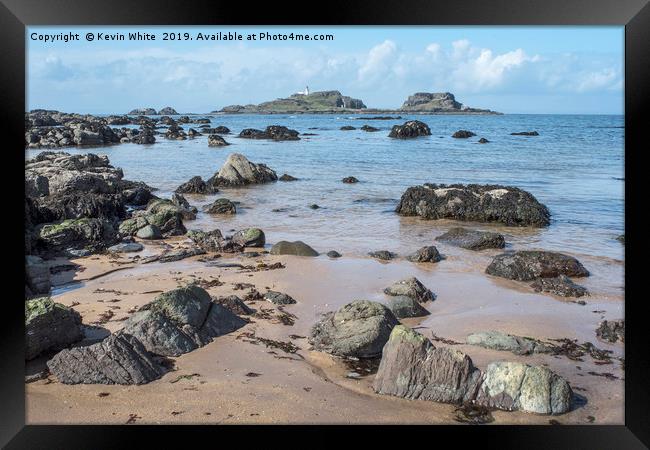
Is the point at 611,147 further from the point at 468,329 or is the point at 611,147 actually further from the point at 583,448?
the point at 583,448

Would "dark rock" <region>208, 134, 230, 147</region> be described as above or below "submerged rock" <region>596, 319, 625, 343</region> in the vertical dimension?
above

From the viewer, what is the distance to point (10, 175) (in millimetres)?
4195

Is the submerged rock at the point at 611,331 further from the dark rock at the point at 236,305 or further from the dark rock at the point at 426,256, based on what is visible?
the dark rock at the point at 236,305

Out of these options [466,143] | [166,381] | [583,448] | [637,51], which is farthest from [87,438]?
[466,143]

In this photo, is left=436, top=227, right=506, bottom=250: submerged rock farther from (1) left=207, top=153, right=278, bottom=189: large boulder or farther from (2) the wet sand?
(1) left=207, top=153, right=278, bottom=189: large boulder

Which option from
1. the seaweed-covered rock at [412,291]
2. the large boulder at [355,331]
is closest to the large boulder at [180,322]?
the large boulder at [355,331]

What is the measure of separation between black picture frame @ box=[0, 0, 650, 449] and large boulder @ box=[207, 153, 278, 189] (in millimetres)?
17201

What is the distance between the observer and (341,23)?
4309mm

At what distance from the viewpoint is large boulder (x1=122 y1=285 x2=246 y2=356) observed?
607cm

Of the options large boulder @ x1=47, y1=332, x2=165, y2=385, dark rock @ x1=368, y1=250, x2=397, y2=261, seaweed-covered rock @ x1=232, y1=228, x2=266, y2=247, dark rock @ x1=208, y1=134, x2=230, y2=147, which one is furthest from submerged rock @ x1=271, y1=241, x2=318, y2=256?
dark rock @ x1=208, y1=134, x2=230, y2=147

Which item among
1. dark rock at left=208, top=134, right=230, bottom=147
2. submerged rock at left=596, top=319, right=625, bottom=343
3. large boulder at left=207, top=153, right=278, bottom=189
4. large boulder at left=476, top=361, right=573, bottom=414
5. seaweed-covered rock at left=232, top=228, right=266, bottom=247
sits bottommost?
large boulder at left=476, top=361, right=573, bottom=414

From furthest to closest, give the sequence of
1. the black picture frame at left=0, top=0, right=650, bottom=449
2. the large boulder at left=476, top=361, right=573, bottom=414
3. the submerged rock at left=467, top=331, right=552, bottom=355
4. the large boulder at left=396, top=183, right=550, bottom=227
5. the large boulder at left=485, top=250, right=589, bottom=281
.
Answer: the large boulder at left=396, top=183, right=550, bottom=227 → the large boulder at left=485, top=250, right=589, bottom=281 → the submerged rock at left=467, top=331, right=552, bottom=355 → the large boulder at left=476, top=361, right=573, bottom=414 → the black picture frame at left=0, top=0, right=650, bottom=449

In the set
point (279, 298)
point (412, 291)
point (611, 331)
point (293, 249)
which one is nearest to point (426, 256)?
point (412, 291)

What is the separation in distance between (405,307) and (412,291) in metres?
0.73
